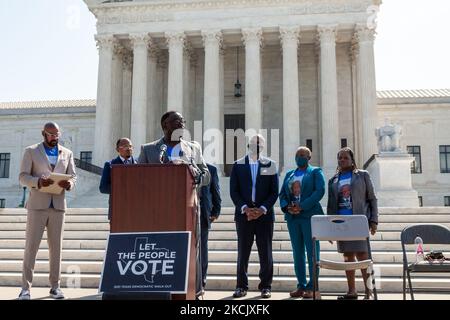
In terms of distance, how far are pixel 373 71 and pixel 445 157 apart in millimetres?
11631

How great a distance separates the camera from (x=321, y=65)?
31891mm

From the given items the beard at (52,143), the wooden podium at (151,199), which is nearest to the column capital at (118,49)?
the beard at (52,143)

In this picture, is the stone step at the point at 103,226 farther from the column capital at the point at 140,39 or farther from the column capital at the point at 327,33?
the column capital at the point at 140,39

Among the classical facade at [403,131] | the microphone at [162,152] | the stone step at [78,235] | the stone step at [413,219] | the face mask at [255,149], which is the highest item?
the classical facade at [403,131]

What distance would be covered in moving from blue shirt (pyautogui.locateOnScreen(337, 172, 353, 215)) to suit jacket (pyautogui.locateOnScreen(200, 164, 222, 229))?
209 cm

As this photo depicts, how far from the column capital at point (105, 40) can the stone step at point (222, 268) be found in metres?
24.4

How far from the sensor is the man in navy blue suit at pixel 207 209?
8.30 m

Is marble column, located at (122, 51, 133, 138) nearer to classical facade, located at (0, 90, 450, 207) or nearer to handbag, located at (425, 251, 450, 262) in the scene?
classical facade, located at (0, 90, 450, 207)

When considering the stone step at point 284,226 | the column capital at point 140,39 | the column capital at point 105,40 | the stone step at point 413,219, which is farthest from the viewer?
the column capital at point 105,40

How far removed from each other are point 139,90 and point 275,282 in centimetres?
2519

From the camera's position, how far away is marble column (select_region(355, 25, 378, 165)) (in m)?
30.7

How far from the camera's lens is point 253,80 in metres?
31.7

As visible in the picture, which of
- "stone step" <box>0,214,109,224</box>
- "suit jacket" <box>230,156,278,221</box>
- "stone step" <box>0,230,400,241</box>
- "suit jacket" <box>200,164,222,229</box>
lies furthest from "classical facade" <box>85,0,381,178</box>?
"suit jacket" <box>200,164,222,229</box>
